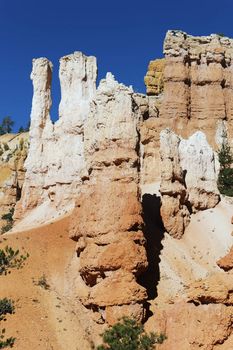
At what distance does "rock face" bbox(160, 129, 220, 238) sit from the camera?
30.6m

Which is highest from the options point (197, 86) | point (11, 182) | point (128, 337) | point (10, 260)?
point (197, 86)

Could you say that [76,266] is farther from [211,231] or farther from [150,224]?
[211,231]

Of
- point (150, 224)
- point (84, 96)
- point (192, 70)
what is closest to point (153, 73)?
point (192, 70)

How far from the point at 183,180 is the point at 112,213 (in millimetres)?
11265

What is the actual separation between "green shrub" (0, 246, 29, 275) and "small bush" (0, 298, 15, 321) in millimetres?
2583

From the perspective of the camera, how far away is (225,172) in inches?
1823

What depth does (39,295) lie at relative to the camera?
900 inches

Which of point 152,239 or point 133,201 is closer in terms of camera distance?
point 133,201

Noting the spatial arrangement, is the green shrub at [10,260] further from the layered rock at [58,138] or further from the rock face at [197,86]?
the rock face at [197,86]

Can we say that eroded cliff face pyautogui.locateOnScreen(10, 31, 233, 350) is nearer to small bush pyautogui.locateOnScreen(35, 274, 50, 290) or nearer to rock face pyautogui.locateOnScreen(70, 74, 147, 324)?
rock face pyautogui.locateOnScreen(70, 74, 147, 324)

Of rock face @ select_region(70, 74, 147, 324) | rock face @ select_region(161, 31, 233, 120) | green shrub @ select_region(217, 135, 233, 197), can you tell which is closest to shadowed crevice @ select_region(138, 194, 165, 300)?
rock face @ select_region(70, 74, 147, 324)

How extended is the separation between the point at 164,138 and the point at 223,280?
15.0 meters

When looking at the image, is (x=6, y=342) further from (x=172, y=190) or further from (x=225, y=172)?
(x=225, y=172)

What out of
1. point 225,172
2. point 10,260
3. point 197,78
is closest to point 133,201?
point 10,260
